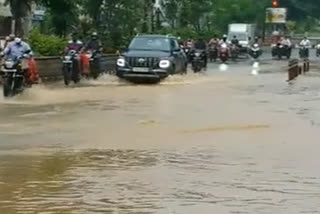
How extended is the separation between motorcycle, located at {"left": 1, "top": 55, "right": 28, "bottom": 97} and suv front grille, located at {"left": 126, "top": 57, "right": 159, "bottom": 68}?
7.29 metres

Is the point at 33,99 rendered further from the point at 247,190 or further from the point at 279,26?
the point at 279,26

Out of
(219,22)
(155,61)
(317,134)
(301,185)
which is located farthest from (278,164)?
(219,22)

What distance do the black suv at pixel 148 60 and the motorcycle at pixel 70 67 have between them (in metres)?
1.80

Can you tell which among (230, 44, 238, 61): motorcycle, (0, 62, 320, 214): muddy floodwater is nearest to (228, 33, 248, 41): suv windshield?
(230, 44, 238, 61): motorcycle

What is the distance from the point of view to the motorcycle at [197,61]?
39.9 meters

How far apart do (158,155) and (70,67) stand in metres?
15.4

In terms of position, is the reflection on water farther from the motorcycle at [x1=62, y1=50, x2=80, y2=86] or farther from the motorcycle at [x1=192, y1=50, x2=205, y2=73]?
the motorcycle at [x1=192, y1=50, x2=205, y2=73]

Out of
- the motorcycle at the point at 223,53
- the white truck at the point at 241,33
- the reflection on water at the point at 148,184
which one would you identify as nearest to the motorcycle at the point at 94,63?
the reflection on water at the point at 148,184

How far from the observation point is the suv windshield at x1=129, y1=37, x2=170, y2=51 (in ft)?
103

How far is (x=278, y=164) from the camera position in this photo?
12.4 m

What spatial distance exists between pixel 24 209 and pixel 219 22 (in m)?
74.6

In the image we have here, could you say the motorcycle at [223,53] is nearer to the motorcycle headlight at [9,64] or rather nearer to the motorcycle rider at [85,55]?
the motorcycle rider at [85,55]

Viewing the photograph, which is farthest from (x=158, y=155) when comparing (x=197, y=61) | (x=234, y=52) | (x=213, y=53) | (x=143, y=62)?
(x=234, y=52)

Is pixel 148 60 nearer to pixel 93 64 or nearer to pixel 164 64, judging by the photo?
pixel 164 64
